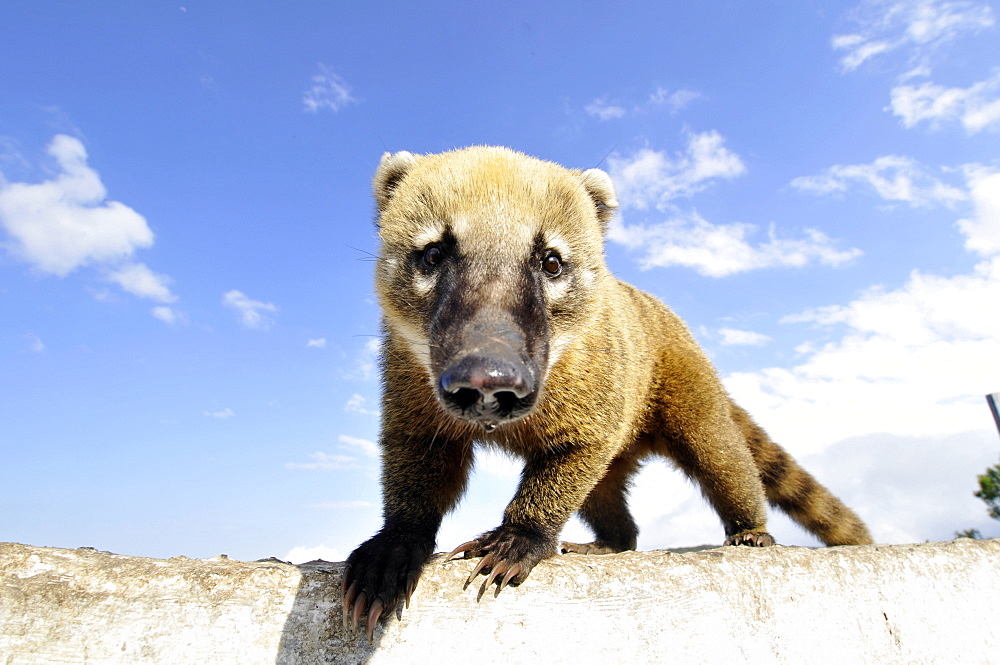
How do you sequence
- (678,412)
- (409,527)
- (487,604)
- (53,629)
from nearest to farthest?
1. (53,629)
2. (487,604)
3. (409,527)
4. (678,412)

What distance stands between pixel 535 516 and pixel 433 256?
1611mm

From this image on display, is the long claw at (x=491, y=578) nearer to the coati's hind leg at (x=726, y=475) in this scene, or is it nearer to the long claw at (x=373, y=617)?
the long claw at (x=373, y=617)

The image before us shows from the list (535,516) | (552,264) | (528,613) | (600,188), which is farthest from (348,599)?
(600,188)

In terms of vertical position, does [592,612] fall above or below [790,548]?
below

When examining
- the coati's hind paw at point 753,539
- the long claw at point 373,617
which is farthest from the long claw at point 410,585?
the coati's hind paw at point 753,539

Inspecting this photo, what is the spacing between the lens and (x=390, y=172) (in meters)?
4.45

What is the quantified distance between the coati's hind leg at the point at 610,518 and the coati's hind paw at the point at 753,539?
1.15 m

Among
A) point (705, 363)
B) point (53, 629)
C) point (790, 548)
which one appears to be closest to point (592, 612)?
point (790, 548)

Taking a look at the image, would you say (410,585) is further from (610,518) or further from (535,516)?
(610,518)

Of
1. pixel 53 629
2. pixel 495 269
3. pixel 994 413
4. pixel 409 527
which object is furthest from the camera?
pixel 994 413

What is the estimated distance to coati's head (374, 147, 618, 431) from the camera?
287cm

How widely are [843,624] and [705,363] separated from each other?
2.48 metres

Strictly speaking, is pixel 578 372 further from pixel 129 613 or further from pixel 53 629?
pixel 53 629

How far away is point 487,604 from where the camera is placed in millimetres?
3043
